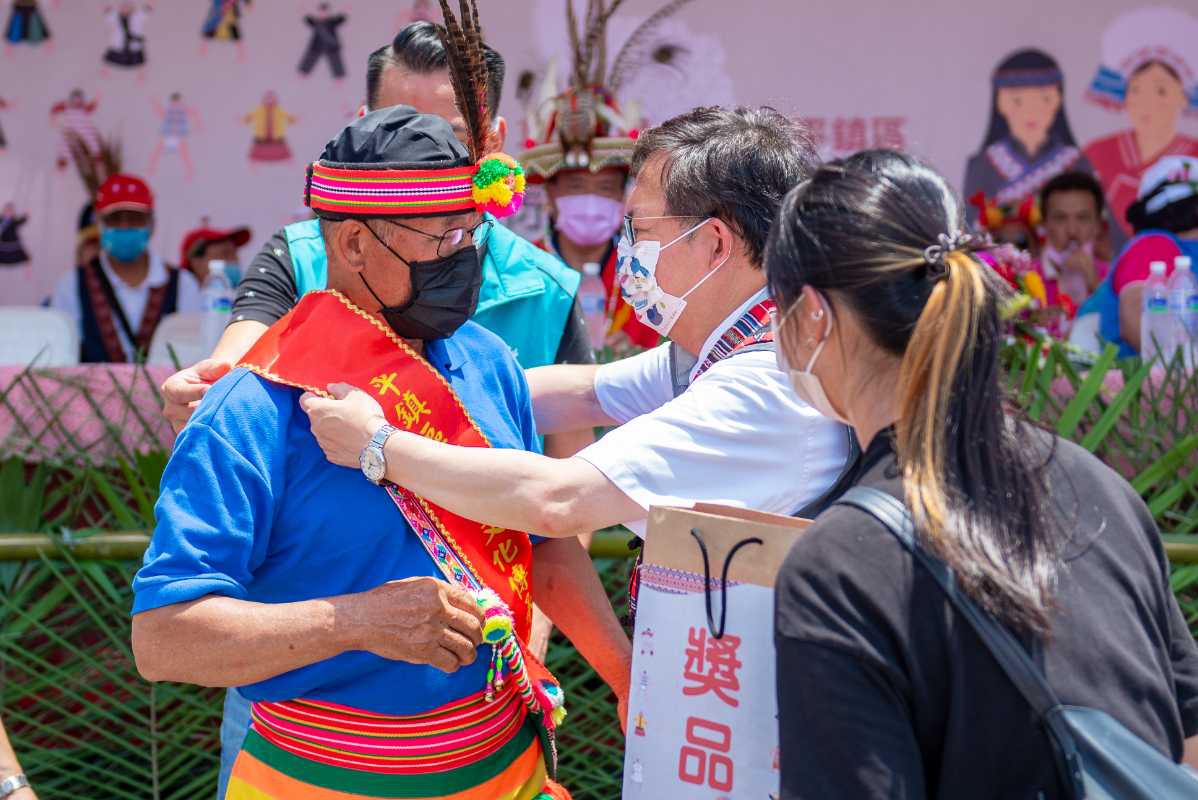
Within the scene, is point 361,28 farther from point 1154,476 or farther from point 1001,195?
point 1154,476

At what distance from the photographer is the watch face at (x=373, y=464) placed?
1762 millimetres

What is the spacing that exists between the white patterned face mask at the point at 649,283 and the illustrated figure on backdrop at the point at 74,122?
6.39m

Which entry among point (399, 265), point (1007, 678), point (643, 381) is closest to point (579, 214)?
point (643, 381)

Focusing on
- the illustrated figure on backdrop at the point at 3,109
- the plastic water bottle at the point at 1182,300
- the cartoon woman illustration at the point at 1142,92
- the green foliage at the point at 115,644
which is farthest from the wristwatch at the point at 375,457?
the illustrated figure on backdrop at the point at 3,109

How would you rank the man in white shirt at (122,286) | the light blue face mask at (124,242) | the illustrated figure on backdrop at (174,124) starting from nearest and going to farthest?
the man in white shirt at (122,286)
the light blue face mask at (124,242)
the illustrated figure on backdrop at (174,124)

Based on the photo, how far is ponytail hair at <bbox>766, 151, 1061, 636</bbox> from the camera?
4.09ft

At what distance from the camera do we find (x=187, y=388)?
210cm

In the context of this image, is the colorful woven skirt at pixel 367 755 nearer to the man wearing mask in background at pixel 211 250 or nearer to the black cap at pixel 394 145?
the black cap at pixel 394 145

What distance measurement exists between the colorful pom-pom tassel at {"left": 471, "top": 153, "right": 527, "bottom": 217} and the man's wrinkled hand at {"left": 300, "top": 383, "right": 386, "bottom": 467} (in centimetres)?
36

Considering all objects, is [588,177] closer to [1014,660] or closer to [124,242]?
[124,242]

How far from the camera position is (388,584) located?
1783 mm

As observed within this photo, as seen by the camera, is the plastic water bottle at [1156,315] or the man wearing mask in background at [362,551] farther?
the plastic water bottle at [1156,315]

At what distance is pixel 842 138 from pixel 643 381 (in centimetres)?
563

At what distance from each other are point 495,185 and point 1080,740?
1129 millimetres
